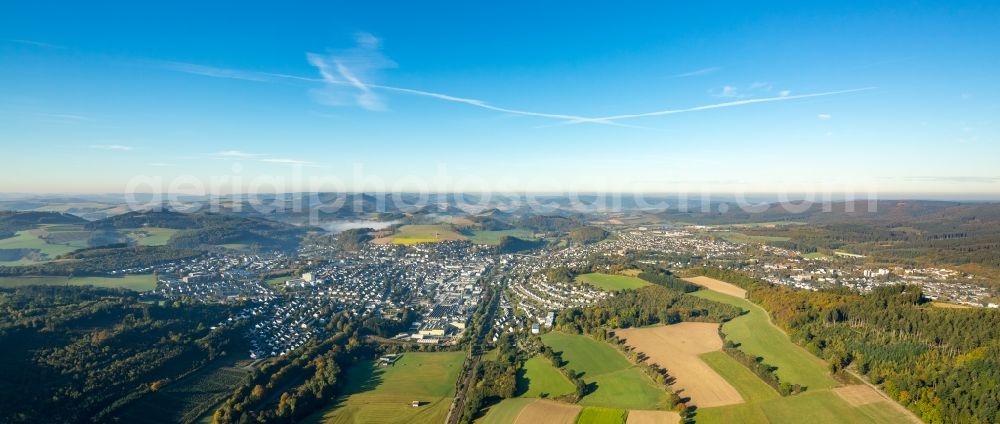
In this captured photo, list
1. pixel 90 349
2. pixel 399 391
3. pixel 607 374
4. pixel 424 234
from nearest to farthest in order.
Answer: pixel 399 391 → pixel 607 374 → pixel 90 349 → pixel 424 234

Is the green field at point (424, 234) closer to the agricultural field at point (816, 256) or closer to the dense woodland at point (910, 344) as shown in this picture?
the agricultural field at point (816, 256)

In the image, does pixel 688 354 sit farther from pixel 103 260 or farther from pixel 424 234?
pixel 103 260

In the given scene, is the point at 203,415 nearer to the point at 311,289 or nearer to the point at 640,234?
the point at 311,289

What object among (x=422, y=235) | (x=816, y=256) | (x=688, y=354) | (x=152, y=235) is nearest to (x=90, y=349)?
(x=688, y=354)

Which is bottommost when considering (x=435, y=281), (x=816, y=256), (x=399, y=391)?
(x=399, y=391)

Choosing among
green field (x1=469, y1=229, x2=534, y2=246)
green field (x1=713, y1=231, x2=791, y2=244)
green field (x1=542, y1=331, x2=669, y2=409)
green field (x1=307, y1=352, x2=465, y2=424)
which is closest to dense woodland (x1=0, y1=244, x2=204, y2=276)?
green field (x1=307, y1=352, x2=465, y2=424)

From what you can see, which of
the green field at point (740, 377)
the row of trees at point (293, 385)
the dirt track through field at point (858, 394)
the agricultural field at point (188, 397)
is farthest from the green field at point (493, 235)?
the dirt track through field at point (858, 394)
